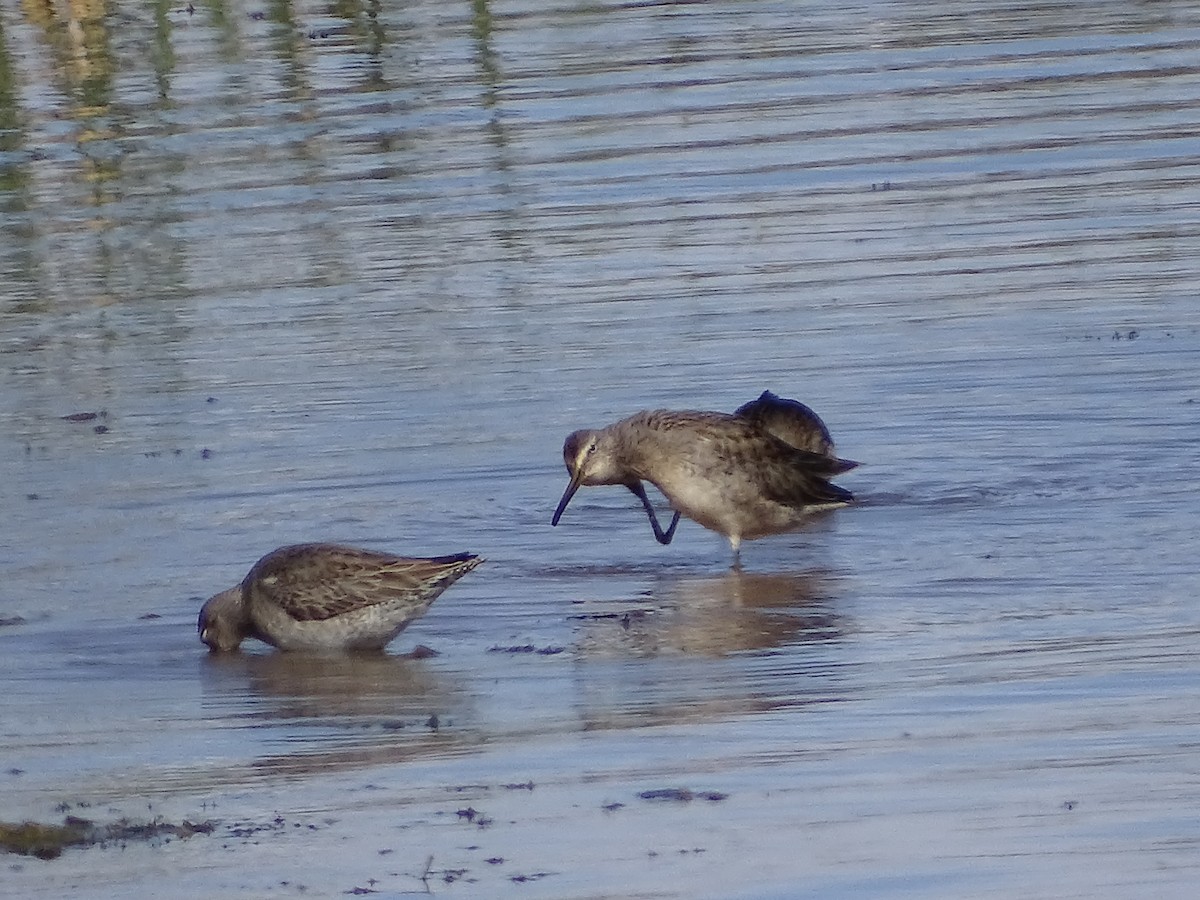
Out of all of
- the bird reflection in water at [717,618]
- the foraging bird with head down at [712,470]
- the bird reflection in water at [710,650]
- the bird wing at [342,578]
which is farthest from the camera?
the foraging bird with head down at [712,470]

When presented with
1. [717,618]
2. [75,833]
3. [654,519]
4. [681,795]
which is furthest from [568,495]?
[75,833]

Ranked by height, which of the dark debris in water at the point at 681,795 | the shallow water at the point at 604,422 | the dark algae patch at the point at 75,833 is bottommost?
the shallow water at the point at 604,422

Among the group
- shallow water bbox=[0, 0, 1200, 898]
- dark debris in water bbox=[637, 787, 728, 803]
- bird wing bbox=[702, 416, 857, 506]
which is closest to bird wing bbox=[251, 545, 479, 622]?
shallow water bbox=[0, 0, 1200, 898]

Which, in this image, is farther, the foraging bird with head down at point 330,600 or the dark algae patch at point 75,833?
the foraging bird with head down at point 330,600

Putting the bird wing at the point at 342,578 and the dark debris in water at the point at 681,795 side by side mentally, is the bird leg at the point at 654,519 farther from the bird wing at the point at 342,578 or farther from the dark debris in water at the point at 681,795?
the dark debris in water at the point at 681,795

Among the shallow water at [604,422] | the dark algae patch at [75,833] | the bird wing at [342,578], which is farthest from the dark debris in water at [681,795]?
the bird wing at [342,578]

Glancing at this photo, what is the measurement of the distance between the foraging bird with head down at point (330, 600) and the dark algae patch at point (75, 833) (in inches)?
89.7

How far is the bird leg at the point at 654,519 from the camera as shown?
10.5 metres

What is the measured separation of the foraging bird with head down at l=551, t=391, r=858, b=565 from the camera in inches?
417

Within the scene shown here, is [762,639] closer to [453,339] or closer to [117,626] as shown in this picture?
[117,626]

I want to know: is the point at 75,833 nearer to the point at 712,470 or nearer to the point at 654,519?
the point at 654,519

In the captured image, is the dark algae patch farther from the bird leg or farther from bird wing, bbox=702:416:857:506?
bird wing, bbox=702:416:857:506

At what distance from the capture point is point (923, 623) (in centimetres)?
881

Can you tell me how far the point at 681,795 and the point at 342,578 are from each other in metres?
2.62
